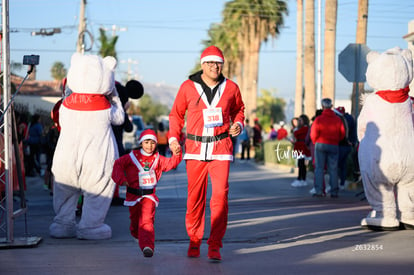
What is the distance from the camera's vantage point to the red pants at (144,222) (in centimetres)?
766

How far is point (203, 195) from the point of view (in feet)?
25.6

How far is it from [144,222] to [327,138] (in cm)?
790

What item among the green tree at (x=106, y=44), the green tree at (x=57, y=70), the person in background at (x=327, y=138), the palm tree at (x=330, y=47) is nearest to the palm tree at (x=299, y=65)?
the palm tree at (x=330, y=47)

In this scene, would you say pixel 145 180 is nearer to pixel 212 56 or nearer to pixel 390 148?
pixel 212 56

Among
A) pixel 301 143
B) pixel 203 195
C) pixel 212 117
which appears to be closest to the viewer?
pixel 212 117

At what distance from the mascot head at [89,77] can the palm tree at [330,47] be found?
16883 millimetres

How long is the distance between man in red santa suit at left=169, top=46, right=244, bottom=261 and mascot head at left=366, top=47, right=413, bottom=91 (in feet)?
8.63

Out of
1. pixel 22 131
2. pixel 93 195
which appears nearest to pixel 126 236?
pixel 93 195

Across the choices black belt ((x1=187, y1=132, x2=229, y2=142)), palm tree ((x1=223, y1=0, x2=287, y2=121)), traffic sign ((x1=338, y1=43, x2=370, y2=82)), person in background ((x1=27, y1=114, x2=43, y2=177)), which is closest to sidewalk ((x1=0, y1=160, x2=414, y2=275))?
black belt ((x1=187, y1=132, x2=229, y2=142))

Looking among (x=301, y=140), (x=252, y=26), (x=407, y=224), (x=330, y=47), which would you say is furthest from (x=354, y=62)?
(x=252, y=26)

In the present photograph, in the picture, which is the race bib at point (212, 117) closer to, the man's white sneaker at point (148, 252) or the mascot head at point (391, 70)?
the man's white sneaker at point (148, 252)

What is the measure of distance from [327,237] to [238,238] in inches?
41.0

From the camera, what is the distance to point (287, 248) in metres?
8.31

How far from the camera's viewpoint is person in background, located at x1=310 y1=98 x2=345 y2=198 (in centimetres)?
1512
